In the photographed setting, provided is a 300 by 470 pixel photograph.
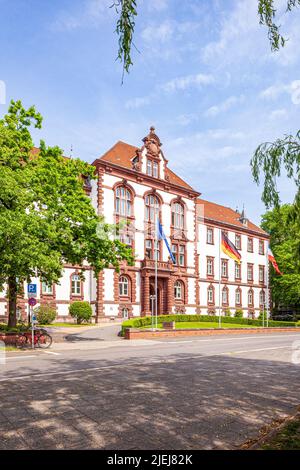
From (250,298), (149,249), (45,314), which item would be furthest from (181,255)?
(45,314)

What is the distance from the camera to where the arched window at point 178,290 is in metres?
47.8

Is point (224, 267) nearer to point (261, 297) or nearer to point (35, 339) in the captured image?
point (261, 297)

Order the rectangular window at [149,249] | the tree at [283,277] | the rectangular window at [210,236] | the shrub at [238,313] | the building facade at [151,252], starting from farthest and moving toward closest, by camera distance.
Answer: the tree at [283,277]
the shrub at [238,313]
the rectangular window at [210,236]
the rectangular window at [149,249]
the building facade at [151,252]

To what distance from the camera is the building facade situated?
3975 centimetres

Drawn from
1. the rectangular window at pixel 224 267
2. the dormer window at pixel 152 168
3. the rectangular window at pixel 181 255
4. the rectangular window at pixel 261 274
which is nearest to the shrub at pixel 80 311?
the rectangular window at pixel 181 255

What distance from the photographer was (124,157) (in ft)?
149

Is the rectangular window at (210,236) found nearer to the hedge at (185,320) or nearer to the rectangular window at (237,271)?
the rectangular window at (237,271)

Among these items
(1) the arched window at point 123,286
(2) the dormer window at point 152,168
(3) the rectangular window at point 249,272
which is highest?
(2) the dormer window at point 152,168

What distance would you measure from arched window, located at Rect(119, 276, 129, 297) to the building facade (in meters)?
0.11

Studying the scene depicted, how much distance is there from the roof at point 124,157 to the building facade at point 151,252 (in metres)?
0.15
